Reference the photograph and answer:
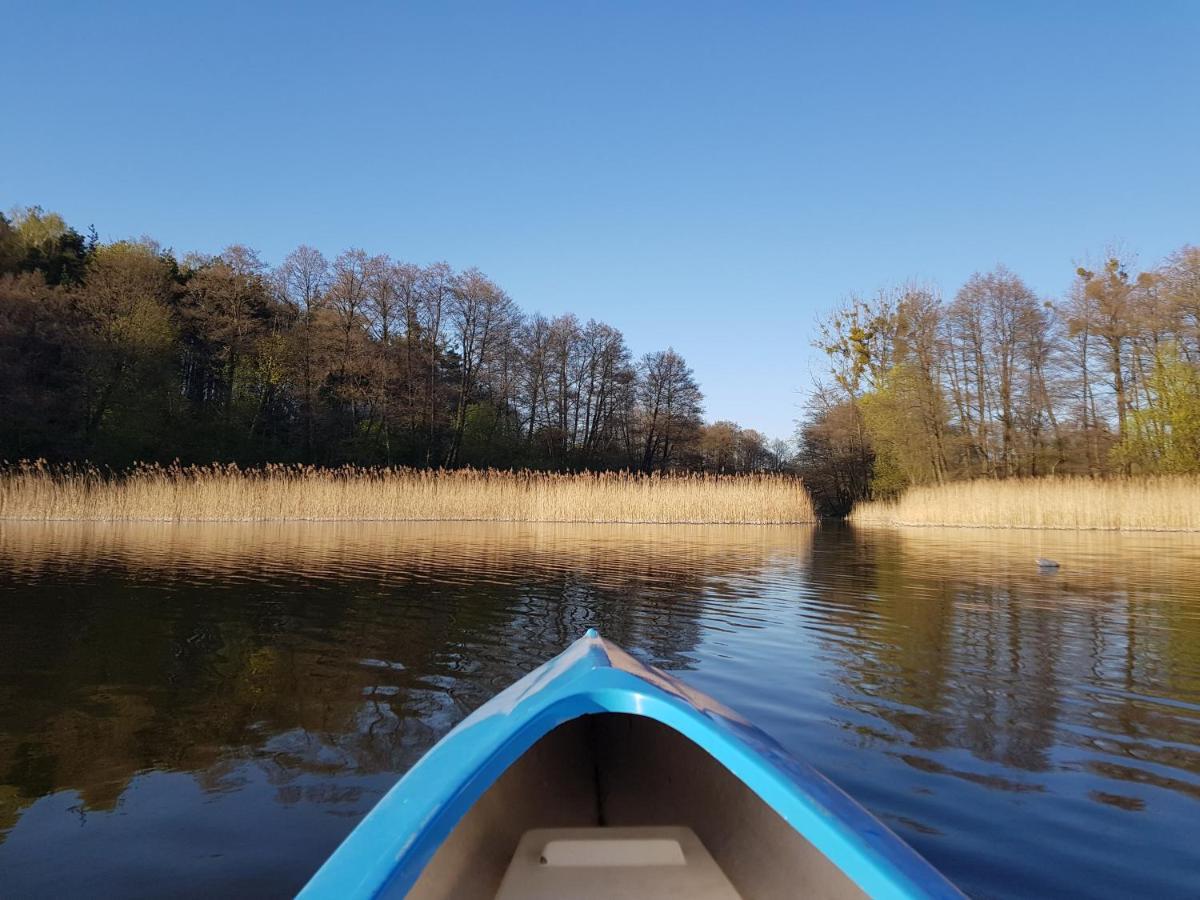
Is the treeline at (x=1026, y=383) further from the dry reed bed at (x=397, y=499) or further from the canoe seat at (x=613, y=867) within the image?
the canoe seat at (x=613, y=867)

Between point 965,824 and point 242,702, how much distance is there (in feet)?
9.90

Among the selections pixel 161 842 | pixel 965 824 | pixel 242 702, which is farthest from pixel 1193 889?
pixel 242 702

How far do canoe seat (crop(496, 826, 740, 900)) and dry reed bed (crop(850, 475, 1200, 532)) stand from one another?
61.9 ft

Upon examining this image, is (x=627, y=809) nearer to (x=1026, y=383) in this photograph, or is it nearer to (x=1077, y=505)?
(x=1077, y=505)

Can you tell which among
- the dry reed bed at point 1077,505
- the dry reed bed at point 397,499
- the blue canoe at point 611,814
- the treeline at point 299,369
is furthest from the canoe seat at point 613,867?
the treeline at point 299,369

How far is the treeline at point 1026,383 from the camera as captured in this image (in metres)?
21.5

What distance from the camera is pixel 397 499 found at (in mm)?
18703

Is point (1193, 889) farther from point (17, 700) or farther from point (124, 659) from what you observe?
point (124, 659)

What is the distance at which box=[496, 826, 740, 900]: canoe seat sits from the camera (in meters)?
1.79

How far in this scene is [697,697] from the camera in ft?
5.54

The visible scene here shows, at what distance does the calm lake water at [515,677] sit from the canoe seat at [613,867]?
0.59m

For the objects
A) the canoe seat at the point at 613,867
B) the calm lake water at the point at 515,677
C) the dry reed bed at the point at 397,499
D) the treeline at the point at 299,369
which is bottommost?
the calm lake water at the point at 515,677

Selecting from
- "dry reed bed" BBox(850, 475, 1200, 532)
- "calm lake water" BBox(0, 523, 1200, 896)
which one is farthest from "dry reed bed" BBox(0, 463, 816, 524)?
"calm lake water" BBox(0, 523, 1200, 896)

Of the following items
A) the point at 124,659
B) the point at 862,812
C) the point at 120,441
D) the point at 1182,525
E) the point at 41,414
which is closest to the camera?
the point at 862,812
